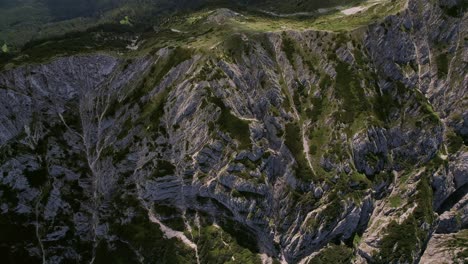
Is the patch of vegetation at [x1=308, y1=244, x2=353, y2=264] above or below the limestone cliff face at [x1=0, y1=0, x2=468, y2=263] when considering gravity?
below

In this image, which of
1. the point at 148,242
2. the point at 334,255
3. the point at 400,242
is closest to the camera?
the point at 334,255

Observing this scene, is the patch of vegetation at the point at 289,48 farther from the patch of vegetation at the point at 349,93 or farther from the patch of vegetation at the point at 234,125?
the patch of vegetation at the point at 234,125

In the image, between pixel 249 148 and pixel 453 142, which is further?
pixel 453 142

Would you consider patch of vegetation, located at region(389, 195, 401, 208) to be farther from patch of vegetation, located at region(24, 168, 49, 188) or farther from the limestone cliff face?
patch of vegetation, located at region(24, 168, 49, 188)

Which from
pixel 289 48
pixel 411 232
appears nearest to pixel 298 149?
pixel 289 48

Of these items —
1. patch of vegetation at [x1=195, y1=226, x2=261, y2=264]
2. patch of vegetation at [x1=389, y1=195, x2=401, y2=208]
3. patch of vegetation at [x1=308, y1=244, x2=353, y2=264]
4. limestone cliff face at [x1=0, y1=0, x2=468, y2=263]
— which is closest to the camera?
patch of vegetation at [x1=195, y1=226, x2=261, y2=264]

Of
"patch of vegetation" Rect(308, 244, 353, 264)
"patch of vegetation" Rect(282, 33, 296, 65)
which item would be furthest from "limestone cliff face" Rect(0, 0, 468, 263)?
"patch of vegetation" Rect(308, 244, 353, 264)

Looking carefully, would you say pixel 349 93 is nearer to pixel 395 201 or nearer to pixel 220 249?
pixel 395 201

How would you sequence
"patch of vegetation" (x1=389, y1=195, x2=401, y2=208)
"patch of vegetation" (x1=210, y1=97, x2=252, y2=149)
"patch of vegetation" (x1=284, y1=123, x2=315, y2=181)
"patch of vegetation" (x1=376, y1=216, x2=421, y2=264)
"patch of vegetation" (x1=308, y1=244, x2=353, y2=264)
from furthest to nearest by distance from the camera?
1. "patch of vegetation" (x1=389, y1=195, x2=401, y2=208)
2. "patch of vegetation" (x1=210, y1=97, x2=252, y2=149)
3. "patch of vegetation" (x1=284, y1=123, x2=315, y2=181)
4. "patch of vegetation" (x1=376, y1=216, x2=421, y2=264)
5. "patch of vegetation" (x1=308, y1=244, x2=353, y2=264)

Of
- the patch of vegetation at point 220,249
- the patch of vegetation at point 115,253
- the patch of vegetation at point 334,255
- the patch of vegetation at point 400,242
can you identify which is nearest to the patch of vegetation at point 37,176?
the patch of vegetation at point 115,253
